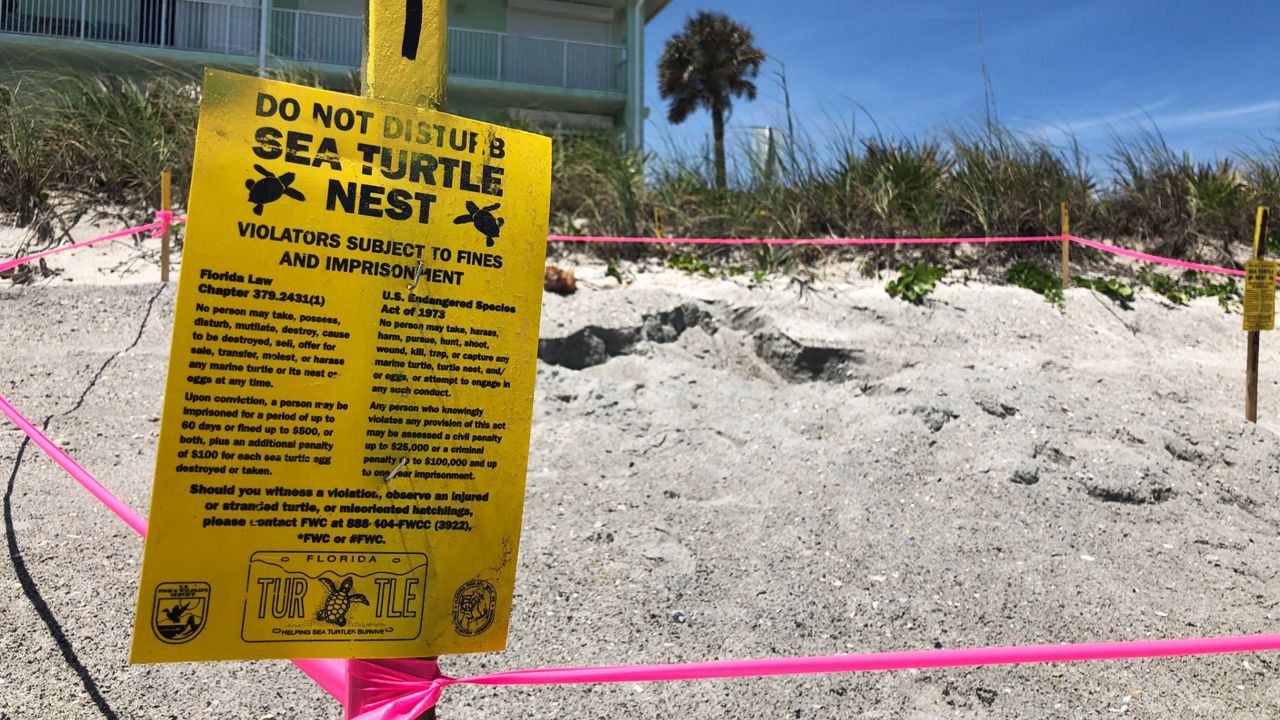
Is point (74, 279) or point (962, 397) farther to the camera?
point (74, 279)

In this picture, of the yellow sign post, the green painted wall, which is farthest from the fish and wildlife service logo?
the green painted wall

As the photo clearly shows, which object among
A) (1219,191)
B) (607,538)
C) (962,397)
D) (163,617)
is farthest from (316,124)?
(1219,191)

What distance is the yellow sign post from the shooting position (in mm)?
5184

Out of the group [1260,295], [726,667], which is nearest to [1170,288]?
[1260,295]

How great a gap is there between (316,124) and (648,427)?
11.8ft

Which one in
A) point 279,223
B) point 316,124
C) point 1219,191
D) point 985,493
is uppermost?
point 1219,191

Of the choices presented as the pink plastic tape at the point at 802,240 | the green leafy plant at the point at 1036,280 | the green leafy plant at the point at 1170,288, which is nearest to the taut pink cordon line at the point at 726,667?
the pink plastic tape at the point at 802,240

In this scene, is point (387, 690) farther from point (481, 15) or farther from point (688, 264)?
point (481, 15)

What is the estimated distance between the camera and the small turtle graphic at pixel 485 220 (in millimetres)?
1451

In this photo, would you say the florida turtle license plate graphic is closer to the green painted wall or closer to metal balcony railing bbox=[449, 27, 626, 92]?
metal balcony railing bbox=[449, 27, 626, 92]

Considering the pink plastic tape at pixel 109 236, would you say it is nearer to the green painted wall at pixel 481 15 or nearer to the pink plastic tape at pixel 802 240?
the pink plastic tape at pixel 802 240

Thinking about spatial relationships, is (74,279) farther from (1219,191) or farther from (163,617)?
(1219,191)

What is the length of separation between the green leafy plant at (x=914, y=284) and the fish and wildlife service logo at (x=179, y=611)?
612 centimetres

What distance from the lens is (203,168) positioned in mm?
1264
